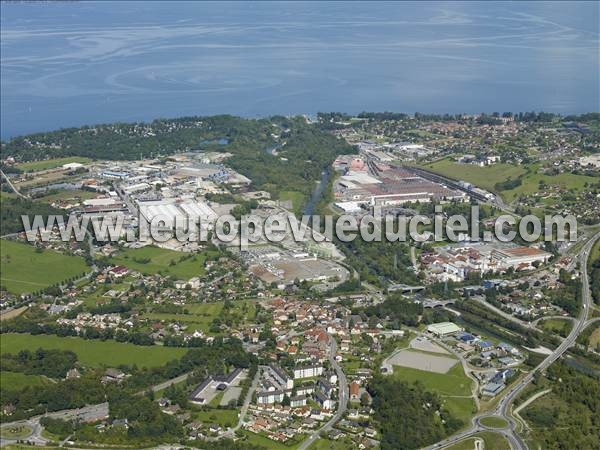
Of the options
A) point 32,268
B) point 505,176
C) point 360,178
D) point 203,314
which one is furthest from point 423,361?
point 505,176

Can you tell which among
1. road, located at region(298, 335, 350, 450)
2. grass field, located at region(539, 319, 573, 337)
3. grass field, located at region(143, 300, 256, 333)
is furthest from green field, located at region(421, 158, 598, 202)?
road, located at region(298, 335, 350, 450)

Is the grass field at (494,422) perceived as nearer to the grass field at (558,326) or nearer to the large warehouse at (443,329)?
the large warehouse at (443,329)

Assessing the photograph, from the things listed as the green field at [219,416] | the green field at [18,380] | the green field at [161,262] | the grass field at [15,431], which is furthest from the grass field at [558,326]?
the grass field at [15,431]

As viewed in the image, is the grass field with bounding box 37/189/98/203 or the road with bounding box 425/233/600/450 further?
the grass field with bounding box 37/189/98/203

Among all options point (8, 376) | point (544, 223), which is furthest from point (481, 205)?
point (8, 376)

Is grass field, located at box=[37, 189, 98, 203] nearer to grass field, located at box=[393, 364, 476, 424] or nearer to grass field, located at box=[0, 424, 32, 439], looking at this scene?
grass field, located at box=[0, 424, 32, 439]

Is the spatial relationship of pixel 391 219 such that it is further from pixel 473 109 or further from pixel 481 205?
pixel 473 109
